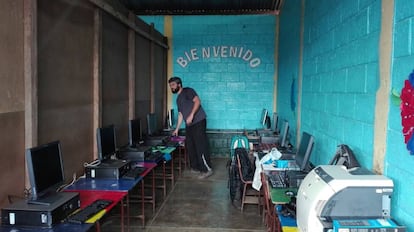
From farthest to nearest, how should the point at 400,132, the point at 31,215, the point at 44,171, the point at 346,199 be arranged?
1. the point at 44,171
2. the point at 31,215
3. the point at 400,132
4. the point at 346,199

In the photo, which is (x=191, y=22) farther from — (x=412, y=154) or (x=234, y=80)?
(x=412, y=154)

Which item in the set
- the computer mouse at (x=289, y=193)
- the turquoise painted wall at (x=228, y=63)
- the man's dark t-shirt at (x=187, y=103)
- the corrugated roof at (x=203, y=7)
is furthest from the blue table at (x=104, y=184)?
the corrugated roof at (x=203, y=7)

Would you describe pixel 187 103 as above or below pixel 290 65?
below

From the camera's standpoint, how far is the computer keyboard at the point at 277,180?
313cm

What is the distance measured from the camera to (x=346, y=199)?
1802mm

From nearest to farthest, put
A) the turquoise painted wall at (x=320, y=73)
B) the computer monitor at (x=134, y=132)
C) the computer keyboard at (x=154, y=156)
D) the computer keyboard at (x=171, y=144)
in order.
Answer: the turquoise painted wall at (x=320, y=73)
the computer keyboard at (x=154, y=156)
the computer monitor at (x=134, y=132)
the computer keyboard at (x=171, y=144)

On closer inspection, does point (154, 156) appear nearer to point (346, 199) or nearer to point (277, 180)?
point (277, 180)

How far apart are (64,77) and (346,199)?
8.81 feet

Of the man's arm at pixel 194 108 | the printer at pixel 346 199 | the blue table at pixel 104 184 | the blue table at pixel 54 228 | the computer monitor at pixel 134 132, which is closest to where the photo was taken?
the printer at pixel 346 199

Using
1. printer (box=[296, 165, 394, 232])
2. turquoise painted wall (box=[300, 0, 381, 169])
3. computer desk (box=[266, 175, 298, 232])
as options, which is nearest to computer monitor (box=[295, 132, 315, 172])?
turquoise painted wall (box=[300, 0, 381, 169])

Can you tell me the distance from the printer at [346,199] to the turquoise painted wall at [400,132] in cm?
8

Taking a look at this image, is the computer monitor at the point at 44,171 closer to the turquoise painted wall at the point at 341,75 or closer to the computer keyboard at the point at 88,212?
the computer keyboard at the point at 88,212

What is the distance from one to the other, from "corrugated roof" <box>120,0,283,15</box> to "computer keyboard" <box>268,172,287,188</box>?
4.99m

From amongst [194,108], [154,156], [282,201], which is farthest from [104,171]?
[194,108]
